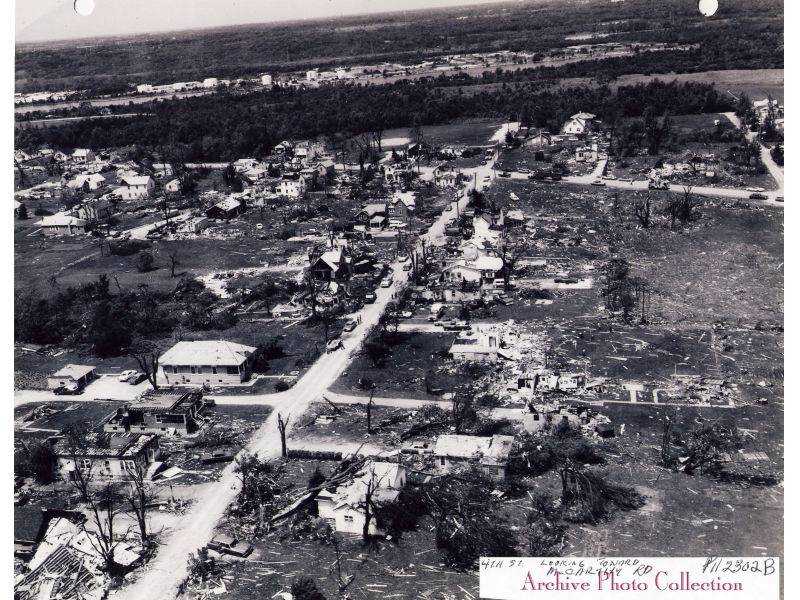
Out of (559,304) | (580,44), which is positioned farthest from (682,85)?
(559,304)

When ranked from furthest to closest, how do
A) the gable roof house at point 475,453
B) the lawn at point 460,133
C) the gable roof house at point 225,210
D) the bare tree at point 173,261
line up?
the lawn at point 460,133 < the gable roof house at point 225,210 < the bare tree at point 173,261 < the gable roof house at point 475,453

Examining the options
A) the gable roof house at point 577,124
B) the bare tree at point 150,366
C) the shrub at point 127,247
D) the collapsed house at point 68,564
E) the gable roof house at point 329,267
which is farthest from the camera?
the gable roof house at point 577,124

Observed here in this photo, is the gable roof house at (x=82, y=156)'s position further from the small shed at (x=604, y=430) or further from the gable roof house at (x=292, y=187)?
the small shed at (x=604, y=430)

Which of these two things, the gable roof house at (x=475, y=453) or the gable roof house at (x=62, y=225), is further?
the gable roof house at (x=62, y=225)

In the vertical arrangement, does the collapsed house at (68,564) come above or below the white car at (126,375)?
below

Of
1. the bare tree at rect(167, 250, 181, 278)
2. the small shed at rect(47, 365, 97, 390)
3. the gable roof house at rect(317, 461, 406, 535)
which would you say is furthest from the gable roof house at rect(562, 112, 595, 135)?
the gable roof house at rect(317, 461, 406, 535)

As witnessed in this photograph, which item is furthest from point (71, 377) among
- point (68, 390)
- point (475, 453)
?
point (475, 453)

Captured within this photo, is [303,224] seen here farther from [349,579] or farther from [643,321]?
[349,579]
